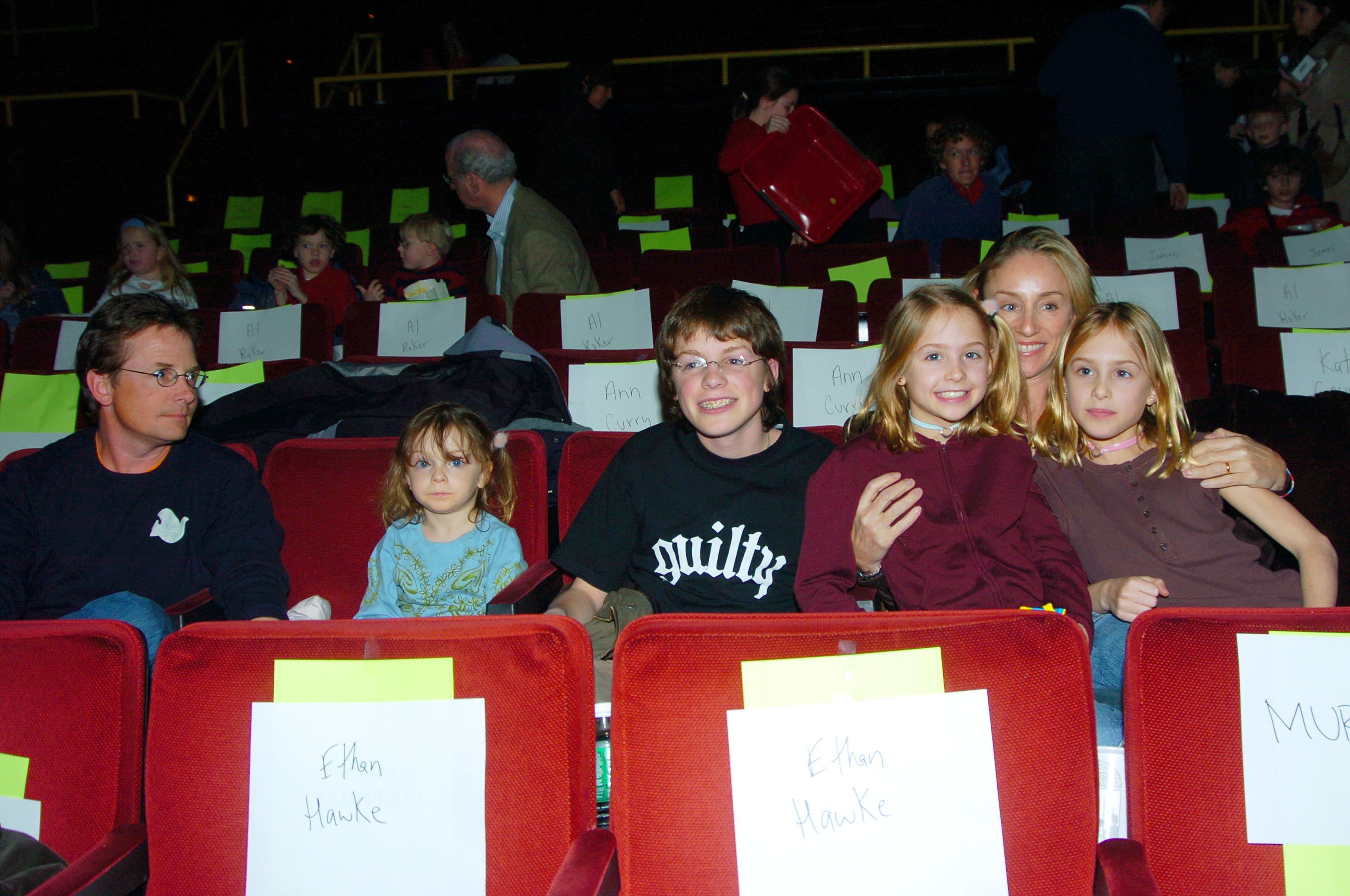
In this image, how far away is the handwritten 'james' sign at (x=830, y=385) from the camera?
2.46 metres

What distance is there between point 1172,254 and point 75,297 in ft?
19.3

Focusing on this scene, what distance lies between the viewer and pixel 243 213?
7.40m

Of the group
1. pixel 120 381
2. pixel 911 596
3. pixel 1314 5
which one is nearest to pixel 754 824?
pixel 911 596

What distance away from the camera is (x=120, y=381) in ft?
6.10

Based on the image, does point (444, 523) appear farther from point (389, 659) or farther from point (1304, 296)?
point (1304, 296)

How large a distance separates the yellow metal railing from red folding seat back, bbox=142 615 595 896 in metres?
7.94

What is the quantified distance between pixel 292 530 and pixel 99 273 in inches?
182

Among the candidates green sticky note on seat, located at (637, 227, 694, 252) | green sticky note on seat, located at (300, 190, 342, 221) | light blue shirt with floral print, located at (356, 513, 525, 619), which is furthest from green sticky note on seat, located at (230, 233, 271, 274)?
light blue shirt with floral print, located at (356, 513, 525, 619)

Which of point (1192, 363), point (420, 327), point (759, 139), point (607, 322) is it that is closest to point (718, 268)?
point (759, 139)

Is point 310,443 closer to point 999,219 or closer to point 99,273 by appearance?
point 999,219

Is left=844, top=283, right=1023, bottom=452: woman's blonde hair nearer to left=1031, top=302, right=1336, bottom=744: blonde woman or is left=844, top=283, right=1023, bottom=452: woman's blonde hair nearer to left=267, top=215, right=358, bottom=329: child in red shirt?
left=1031, top=302, right=1336, bottom=744: blonde woman

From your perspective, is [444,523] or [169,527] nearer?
[169,527]

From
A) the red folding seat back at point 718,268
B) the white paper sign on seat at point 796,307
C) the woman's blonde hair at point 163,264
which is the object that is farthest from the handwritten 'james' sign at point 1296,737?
the woman's blonde hair at point 163,264

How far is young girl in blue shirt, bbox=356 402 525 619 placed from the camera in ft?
6.35
